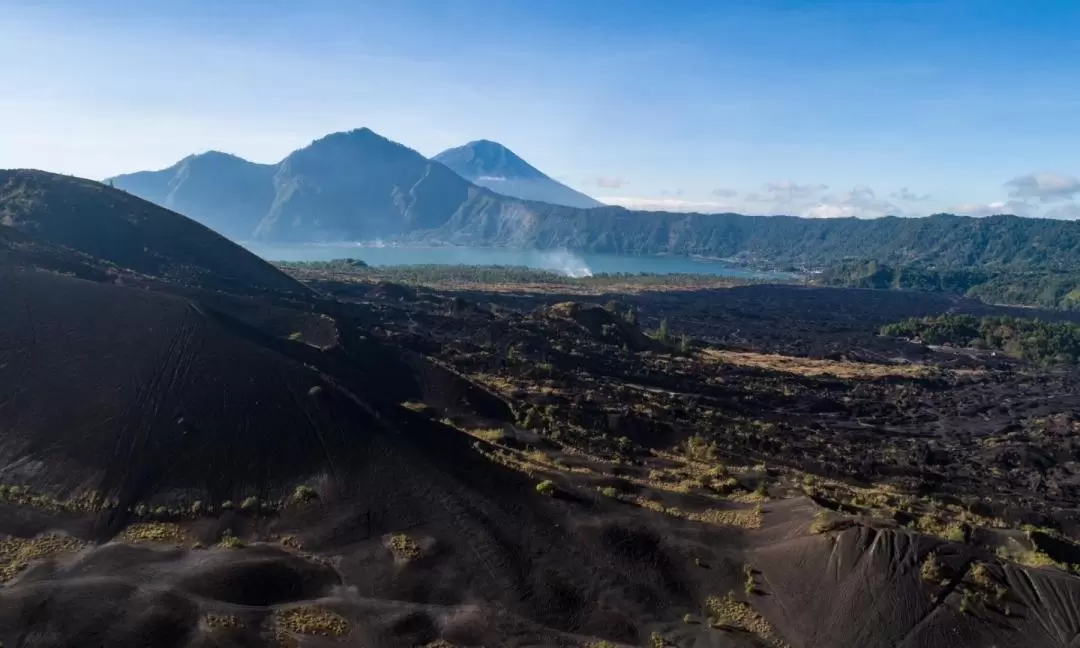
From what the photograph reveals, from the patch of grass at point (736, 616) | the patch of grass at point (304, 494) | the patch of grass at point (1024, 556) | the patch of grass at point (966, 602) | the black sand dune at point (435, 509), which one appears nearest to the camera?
the patch of grass at point (966, 602)

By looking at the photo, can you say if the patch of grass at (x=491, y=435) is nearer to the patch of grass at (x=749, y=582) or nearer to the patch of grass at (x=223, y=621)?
the patch of grass at (x=749, y=582)

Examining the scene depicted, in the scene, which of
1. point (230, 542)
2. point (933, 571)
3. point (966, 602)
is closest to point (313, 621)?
point (230, 542)

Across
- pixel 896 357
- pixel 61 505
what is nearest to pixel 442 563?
pixel 61 505

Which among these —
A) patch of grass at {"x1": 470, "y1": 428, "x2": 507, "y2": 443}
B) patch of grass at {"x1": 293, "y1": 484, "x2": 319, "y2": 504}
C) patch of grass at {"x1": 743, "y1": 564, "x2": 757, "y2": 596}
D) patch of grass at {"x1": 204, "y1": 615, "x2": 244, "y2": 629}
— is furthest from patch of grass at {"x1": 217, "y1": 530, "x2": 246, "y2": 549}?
patch of grass at {"x1": 743, "y1": 564, "x2": 757, "y2": 596}

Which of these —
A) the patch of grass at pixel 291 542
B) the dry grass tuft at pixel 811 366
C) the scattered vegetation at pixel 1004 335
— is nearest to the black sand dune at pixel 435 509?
the patch of grass at pixel 291 542

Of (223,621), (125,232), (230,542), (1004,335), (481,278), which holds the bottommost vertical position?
(1004,335)

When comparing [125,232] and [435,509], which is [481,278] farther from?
[435,509]

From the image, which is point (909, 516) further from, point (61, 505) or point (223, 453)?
point (61, 505)
